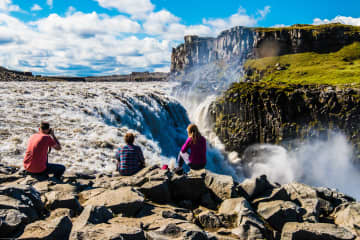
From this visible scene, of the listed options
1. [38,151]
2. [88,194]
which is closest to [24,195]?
[88,194]

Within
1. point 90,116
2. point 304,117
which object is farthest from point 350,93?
point 90,116

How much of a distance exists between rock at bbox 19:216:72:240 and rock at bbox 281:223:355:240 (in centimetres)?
493

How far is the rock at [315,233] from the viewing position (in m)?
6.00

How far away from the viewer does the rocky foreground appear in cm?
511

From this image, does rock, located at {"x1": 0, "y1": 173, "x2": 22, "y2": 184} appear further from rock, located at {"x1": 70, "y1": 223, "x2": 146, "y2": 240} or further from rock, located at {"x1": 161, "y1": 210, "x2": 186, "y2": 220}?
rock, located at {"x1": 161, "y1": 210, "x2": 186, "y2": 220}

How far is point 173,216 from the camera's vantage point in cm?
656

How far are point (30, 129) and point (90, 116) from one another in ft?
18.7

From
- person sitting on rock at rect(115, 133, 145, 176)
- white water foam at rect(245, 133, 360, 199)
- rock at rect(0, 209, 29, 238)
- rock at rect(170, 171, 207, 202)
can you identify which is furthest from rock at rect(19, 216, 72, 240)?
white water foam at rect(245, 133, 360, 199)

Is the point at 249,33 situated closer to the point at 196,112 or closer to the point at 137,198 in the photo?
the point at 196,112

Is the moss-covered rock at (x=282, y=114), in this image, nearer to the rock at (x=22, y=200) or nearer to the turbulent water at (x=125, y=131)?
the turbulent water at (x=125, y=131)

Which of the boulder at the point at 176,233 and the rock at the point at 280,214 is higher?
the boulder at the point at 176,233

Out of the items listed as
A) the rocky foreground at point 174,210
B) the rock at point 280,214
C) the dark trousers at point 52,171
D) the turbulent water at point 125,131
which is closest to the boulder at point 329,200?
the rocky foreground at point 174,210

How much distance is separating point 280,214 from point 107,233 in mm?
4769

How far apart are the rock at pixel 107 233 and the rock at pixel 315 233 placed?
3518mm
